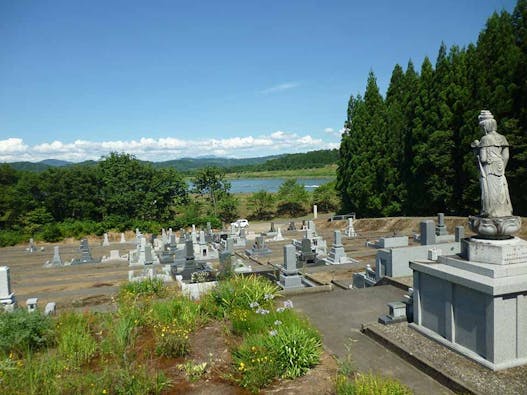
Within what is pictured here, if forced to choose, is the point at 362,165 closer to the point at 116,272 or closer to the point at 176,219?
the point at 176,219

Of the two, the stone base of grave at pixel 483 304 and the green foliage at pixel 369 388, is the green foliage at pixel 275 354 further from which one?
the stone base of grave at pixel 483 304

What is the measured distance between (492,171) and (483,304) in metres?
2.24

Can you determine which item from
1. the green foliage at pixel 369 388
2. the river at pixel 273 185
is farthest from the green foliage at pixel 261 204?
the green foliage at pixel 369 388

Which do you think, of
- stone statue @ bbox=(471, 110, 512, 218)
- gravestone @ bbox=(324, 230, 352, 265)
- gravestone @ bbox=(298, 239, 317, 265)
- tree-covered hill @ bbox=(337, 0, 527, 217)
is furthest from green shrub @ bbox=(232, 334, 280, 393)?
tree-covered hill @ bbox=(337, 0, 527, 217)

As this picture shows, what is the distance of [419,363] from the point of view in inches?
243

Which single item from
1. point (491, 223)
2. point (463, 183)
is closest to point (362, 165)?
point (463, 183)

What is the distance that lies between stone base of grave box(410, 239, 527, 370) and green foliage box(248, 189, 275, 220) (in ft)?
143

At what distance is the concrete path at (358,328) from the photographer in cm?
601

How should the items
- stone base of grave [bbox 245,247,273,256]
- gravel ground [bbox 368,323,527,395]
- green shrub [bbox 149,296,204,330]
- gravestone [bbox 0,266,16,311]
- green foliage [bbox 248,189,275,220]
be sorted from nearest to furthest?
gravel ground [bbox 368,323,527,395] < green shrub [bbox 149,296,204,330] < gravestone [bbox 0,266,16,311] < stone base of grave [bbox 245,247,273,256] < green foliage [bbox 248,189,275,220]

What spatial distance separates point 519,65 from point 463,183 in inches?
319

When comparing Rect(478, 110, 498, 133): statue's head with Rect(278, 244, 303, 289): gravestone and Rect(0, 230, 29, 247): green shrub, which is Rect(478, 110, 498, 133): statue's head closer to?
Rect(278, 244, 303, 289): gravestone

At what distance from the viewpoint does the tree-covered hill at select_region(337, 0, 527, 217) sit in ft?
75.4

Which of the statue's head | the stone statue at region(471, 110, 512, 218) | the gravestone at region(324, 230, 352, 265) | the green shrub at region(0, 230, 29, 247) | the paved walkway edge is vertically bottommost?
the green shrub at region(0, 230, 29, 247)

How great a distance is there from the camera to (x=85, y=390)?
5.19m
